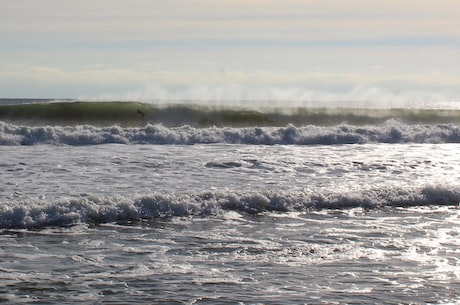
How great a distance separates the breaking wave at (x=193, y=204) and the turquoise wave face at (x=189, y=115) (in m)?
19.7

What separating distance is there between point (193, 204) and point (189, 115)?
22.4 m

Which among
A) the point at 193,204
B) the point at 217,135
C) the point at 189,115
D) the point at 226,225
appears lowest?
the point at 226,225

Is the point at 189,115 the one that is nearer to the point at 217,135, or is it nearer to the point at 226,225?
the point at 217,135

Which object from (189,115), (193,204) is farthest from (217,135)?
(193,204)

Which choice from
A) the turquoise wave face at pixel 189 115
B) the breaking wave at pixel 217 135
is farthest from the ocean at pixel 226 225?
the turquoise wave face at pixel 189 115

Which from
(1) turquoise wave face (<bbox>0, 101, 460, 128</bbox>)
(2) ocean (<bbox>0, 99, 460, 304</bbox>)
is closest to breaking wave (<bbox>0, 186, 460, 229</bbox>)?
(2) ocean (<bbox>0, 99, 460, 304</bbox>)

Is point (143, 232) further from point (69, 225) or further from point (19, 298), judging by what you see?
point (19, 298)

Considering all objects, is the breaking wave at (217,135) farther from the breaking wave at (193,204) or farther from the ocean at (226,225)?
the breaking wave at (193,204)

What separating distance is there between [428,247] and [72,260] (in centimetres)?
465

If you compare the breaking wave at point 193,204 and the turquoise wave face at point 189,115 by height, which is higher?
the turquoise wave face at point 189,115

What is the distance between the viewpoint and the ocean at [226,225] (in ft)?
25.5

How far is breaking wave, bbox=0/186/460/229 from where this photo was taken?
36.2 ft

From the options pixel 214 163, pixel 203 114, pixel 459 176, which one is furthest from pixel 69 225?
pixel 203 114

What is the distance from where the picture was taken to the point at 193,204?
485 inches
